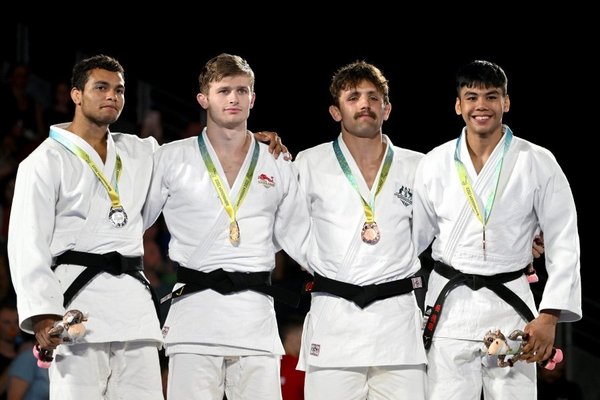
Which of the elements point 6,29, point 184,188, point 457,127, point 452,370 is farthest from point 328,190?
point 6,29

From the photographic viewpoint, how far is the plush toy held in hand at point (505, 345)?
192 inches

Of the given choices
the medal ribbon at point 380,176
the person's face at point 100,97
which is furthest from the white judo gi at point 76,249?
the medal ribbon at point 380,176

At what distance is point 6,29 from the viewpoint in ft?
35.4

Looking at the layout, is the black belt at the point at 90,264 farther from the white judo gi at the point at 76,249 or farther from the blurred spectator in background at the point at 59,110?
the blurred spectator in background at the point at 59,110

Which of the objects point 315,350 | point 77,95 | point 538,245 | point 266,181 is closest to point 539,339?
point 538,245

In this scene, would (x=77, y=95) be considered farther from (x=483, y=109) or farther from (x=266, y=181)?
(x=483, y=109)

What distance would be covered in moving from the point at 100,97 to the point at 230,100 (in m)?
0.64

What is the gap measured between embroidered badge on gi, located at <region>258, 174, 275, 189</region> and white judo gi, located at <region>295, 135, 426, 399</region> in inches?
8.0

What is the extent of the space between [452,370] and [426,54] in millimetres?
6385

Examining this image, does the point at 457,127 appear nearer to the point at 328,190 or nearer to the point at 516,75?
the point at 516,75

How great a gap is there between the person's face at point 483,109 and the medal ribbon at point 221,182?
110 cm

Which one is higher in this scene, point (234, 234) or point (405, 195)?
point (405, 195)

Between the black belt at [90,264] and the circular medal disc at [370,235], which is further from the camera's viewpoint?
the circular medal disc at [370,235]

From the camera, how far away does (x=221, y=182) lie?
5410 mm
